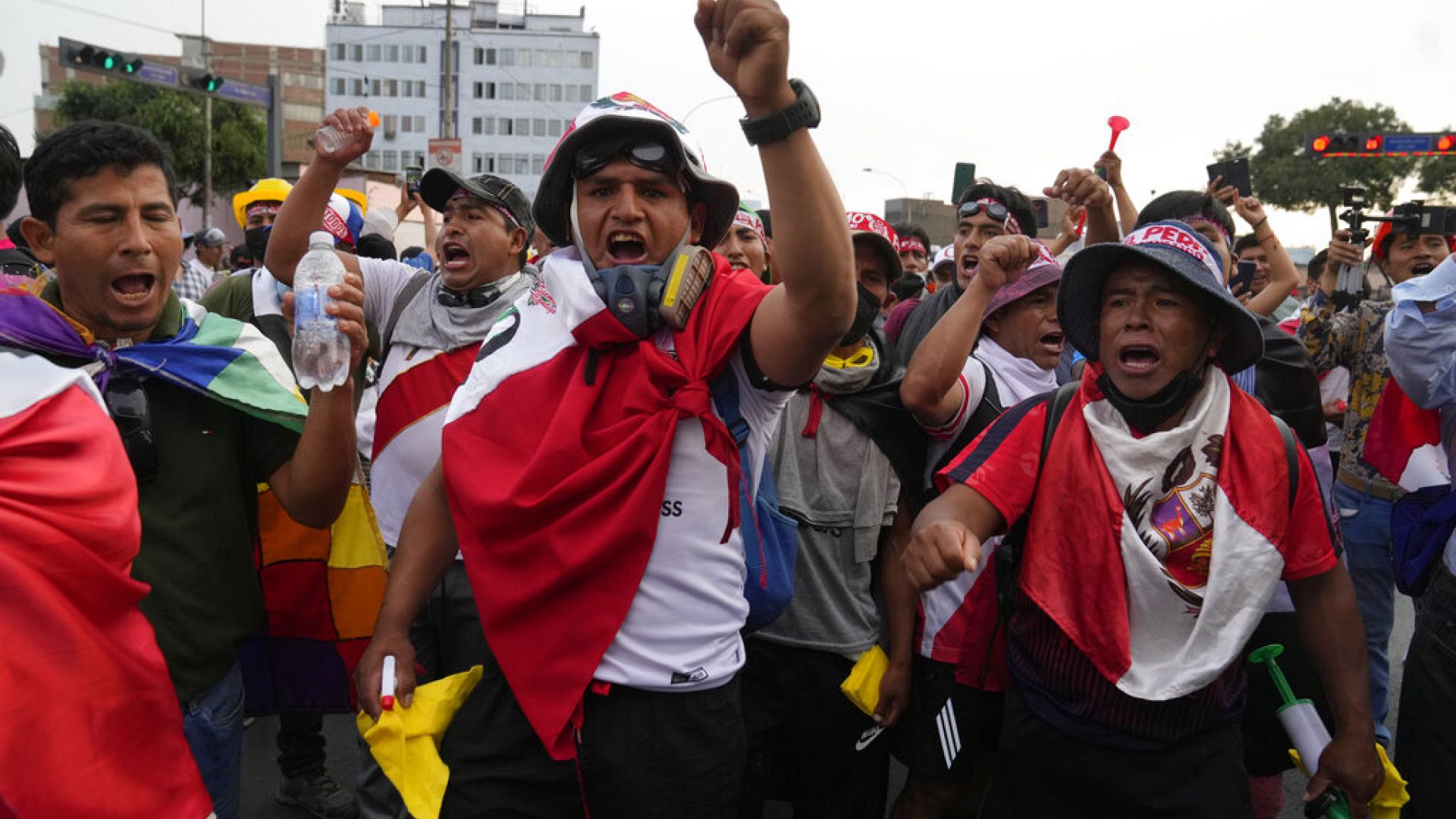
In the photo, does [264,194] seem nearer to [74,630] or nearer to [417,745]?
[417,745]

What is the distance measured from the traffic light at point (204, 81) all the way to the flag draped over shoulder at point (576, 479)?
65.0ft

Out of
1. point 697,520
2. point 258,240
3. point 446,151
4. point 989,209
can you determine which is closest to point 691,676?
point 697,520

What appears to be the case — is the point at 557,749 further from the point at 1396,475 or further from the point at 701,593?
the point at 1396,475

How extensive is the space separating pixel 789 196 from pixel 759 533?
0.80m

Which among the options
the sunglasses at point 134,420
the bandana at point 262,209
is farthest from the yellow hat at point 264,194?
the sunglasses at point 134,420

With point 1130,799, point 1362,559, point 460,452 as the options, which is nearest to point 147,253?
point 460,452

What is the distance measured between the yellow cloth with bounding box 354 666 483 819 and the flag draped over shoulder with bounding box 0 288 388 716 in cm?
86

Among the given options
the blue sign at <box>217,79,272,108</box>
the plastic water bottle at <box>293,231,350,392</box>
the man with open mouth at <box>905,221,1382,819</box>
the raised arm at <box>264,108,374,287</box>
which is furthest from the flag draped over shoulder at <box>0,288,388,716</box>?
the blue sign at <box>217,79,272,108</box>

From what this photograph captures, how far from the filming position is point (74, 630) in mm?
1774

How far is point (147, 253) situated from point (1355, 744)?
3.21 metres

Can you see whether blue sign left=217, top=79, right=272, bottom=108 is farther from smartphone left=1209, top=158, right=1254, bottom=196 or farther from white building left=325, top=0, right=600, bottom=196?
white building left=325, top=0, right=600, bottom=196

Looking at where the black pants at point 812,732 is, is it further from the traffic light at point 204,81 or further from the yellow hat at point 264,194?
the traffic light at point 204,81

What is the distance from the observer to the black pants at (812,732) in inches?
134

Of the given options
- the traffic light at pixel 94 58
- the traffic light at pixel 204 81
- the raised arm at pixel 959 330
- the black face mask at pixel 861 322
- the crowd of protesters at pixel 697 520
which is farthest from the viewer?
the traffic light at pixel 204 81
